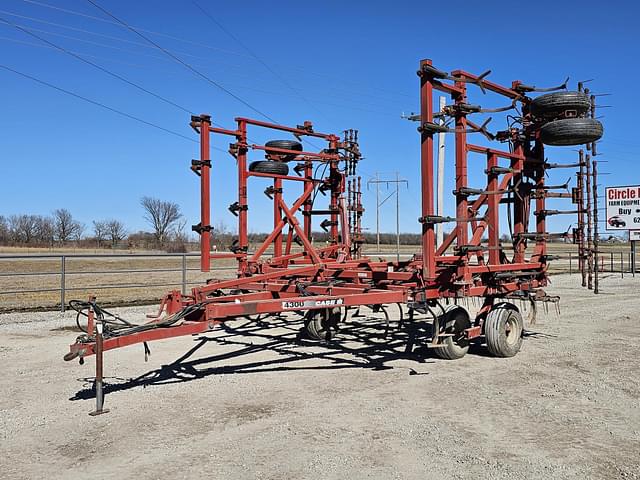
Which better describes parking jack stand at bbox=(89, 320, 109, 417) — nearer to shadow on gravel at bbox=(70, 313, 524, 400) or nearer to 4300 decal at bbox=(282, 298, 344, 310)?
shadow on gravel at bbox=(70, 313, 524, 400)

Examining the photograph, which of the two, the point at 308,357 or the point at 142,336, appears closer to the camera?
the point at 142,336

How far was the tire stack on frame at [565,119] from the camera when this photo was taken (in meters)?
8.12

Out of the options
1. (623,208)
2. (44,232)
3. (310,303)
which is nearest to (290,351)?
(310,303)

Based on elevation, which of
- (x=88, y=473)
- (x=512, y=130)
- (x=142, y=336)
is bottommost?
(x=88, y=473)

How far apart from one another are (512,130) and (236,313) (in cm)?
538

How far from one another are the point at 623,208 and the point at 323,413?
82.6ft

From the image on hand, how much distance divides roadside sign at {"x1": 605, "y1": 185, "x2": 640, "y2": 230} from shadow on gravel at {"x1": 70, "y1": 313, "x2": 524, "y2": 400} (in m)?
18.7

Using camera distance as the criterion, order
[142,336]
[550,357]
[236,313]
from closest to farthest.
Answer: [142,336], [236,313], [550,357]

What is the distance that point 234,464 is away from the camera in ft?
14.4

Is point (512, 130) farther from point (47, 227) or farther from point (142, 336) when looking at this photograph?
point (47, 227)

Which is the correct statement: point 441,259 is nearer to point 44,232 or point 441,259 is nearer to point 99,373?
point 99,373

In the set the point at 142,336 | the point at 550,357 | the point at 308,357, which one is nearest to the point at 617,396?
the point at 550,357

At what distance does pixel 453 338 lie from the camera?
8297mm

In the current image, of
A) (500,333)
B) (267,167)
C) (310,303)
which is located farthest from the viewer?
(267,167)
